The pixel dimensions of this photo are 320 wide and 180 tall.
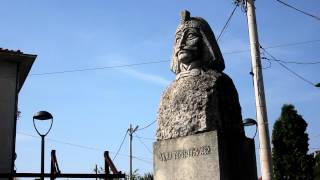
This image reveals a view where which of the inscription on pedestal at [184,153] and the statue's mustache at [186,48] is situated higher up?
the statue's mustache at [186,48]

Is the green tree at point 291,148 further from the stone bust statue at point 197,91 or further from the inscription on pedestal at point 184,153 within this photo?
the inscription on pedestal at point 184,153

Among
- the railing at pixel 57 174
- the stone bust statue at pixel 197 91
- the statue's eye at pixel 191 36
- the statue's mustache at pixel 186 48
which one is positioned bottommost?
the railing at pixel 57 174

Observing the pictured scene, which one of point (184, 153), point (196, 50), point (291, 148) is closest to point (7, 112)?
point (291, 148)

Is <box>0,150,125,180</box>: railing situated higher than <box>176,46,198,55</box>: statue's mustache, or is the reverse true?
<box>176,46,198,55</box>: statue's mustache

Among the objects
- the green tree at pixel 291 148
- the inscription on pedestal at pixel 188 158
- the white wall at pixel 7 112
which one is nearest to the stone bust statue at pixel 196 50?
the inscription on pedestal at pixel 188 158

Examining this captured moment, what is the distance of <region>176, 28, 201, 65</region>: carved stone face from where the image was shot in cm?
708

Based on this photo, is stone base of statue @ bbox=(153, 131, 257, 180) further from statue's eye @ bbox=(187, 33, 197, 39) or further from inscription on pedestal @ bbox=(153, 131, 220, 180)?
statue's eye @ bbox=(187, 33, 197, 39)

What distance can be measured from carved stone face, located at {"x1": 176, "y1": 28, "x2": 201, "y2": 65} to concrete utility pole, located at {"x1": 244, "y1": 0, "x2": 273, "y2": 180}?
16.7 ft

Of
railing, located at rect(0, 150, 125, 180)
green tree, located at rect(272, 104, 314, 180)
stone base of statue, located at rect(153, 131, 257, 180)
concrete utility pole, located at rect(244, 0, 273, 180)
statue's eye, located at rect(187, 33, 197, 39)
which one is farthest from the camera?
green tree, located at rect(272, 104, 314, 180)

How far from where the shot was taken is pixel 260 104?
11.8m

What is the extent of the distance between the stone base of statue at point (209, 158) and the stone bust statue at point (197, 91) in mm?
141

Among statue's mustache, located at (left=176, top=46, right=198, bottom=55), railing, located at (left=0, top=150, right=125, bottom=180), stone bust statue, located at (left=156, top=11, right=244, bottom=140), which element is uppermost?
statue's mustache, located at (left=176, top=46, right=198, bottom=55)

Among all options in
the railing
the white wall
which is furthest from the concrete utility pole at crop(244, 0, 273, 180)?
the white wall

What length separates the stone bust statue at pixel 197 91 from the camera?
6473mm
